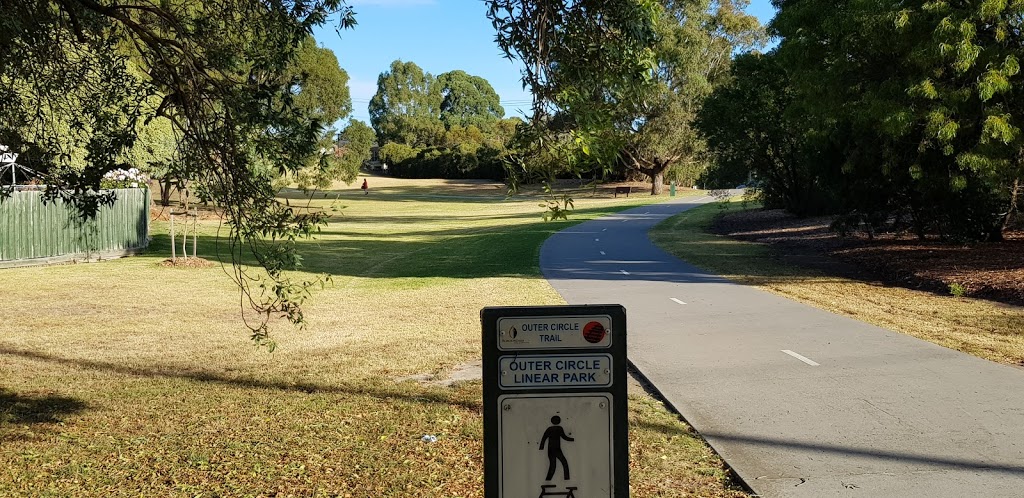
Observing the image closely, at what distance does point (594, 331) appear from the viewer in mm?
3277

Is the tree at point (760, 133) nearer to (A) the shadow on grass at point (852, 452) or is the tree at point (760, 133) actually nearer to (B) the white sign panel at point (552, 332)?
(A) the shadow on grass at point (852, 452)

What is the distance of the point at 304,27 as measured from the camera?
316 inches

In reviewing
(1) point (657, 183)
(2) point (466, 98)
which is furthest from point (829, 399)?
(2) point (466, 98)

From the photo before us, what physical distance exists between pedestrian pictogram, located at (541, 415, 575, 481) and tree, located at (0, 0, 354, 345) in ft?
11.8

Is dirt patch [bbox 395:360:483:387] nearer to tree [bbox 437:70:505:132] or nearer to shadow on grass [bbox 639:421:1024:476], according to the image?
shadow on grass [bbox 639:421:1024:476]

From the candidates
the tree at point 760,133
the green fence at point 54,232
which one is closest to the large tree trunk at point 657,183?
the tree at point 760,133

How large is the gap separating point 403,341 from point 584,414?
9.45m

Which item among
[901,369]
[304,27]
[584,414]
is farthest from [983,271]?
[584,414]

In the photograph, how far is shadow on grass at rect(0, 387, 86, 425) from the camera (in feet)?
26.8

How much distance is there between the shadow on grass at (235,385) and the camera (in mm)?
8711

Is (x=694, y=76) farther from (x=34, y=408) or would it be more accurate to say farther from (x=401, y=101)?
(x=401, y=101)

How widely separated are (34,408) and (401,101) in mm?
126561

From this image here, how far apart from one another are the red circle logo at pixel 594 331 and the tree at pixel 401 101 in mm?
122734

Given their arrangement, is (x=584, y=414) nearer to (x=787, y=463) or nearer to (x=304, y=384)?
(x=787, y=463)
